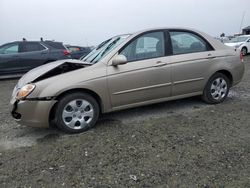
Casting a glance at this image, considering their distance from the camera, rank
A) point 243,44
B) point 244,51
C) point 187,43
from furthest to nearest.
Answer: point 244,51
point 243,44
point 187,43

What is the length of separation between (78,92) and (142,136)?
118cm

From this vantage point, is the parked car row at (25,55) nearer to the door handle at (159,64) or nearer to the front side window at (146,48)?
the front side window at (146,48)

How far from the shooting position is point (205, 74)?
512cm

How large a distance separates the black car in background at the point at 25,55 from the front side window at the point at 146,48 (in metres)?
6.43

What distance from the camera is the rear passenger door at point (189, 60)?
16.0 ft

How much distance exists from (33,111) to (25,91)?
12.3 inches

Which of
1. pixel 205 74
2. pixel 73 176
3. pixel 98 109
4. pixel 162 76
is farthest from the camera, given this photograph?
pixel 205 74

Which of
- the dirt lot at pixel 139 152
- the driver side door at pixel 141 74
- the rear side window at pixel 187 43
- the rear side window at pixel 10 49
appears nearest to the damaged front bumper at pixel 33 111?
the dirt lot at pixel 139 152

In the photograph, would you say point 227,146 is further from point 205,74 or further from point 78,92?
point 78,92

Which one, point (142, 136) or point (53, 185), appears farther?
Result: point (142, 136)

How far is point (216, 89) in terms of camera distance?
537 cm

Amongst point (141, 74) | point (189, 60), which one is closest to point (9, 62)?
point (141, 74)

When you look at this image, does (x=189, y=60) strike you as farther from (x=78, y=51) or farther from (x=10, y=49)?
(x=78, y=51)

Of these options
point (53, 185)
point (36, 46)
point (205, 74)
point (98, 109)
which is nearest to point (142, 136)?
point (98, 109)
